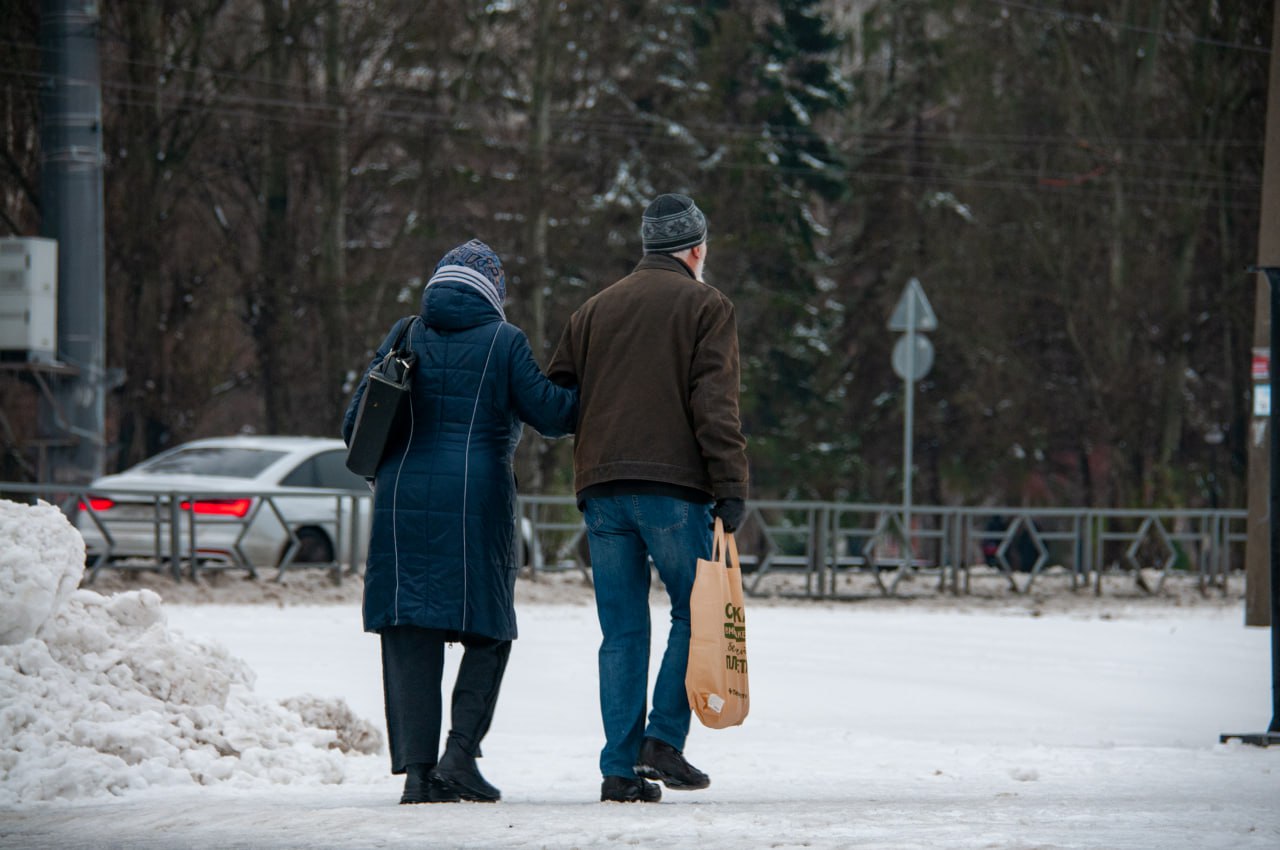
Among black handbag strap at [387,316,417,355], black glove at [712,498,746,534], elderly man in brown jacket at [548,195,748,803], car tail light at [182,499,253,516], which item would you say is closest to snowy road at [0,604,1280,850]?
elderly man in brown jacket at [548,195,748,803]

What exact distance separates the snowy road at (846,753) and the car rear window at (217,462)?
2648mm

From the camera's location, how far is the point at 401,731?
644 centimetres

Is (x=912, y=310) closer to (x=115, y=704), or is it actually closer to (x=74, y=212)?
(x=74, y=212)

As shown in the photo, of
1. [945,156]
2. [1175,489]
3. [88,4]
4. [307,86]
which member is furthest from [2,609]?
[945,156]

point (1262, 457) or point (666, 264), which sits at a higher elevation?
point (666, 264)

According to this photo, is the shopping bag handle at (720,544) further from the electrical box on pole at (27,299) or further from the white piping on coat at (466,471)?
the electrical box on pole at (27,299)

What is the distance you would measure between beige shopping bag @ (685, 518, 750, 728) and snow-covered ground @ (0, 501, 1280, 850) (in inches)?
11.9

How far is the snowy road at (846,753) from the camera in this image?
549 centimetres

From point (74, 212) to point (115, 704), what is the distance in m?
11.7

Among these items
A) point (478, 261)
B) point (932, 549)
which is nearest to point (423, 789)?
point (478, 261)

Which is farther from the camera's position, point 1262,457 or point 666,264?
point 1262,457

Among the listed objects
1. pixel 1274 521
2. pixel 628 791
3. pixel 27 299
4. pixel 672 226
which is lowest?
pixel 628 791

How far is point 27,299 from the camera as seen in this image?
17.8m

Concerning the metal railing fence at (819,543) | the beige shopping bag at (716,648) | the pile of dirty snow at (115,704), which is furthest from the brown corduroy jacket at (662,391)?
the metal railing fence at (819,543)
